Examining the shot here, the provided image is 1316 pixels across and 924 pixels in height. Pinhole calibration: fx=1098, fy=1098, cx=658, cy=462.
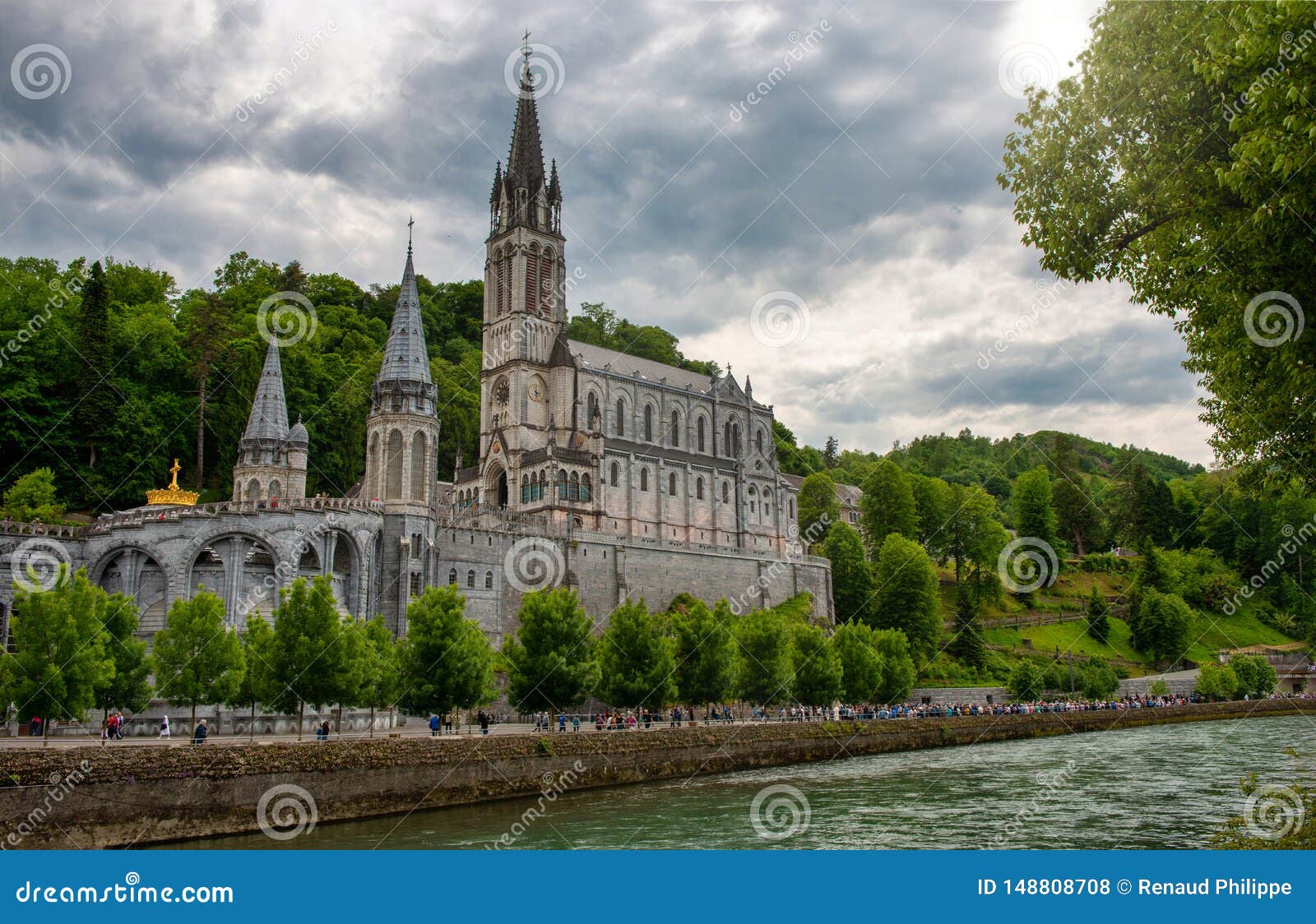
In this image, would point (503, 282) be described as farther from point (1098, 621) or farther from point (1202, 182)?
point (1202, 182)

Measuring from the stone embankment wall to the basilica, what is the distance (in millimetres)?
12860

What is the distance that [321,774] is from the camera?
27109 millimetres

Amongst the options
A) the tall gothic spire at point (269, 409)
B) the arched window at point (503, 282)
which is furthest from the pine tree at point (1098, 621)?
the tall gothic spire at point (269, 409)

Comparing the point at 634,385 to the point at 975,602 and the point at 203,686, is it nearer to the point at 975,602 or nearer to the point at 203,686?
the point at 975,602

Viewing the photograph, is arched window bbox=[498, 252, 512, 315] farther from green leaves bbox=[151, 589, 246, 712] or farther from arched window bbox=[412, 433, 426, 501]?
green leaves bbox=[151, 589, 246, 712]

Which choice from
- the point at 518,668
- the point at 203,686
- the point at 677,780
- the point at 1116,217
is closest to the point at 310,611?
the point at 203,686

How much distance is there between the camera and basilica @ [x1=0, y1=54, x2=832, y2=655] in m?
42.2

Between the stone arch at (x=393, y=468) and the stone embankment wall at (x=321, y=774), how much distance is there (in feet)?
56.8

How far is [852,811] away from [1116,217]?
670 inches

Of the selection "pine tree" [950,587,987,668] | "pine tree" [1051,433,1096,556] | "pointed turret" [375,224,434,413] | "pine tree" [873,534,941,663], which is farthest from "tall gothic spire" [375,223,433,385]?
"pine tree" [1051,433,1096,556]

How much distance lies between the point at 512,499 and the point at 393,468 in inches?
914

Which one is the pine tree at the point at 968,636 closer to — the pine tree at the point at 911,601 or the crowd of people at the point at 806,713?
the pine tree at the point at 911,601

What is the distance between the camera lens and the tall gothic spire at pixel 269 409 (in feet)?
187

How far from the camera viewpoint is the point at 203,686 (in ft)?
108
